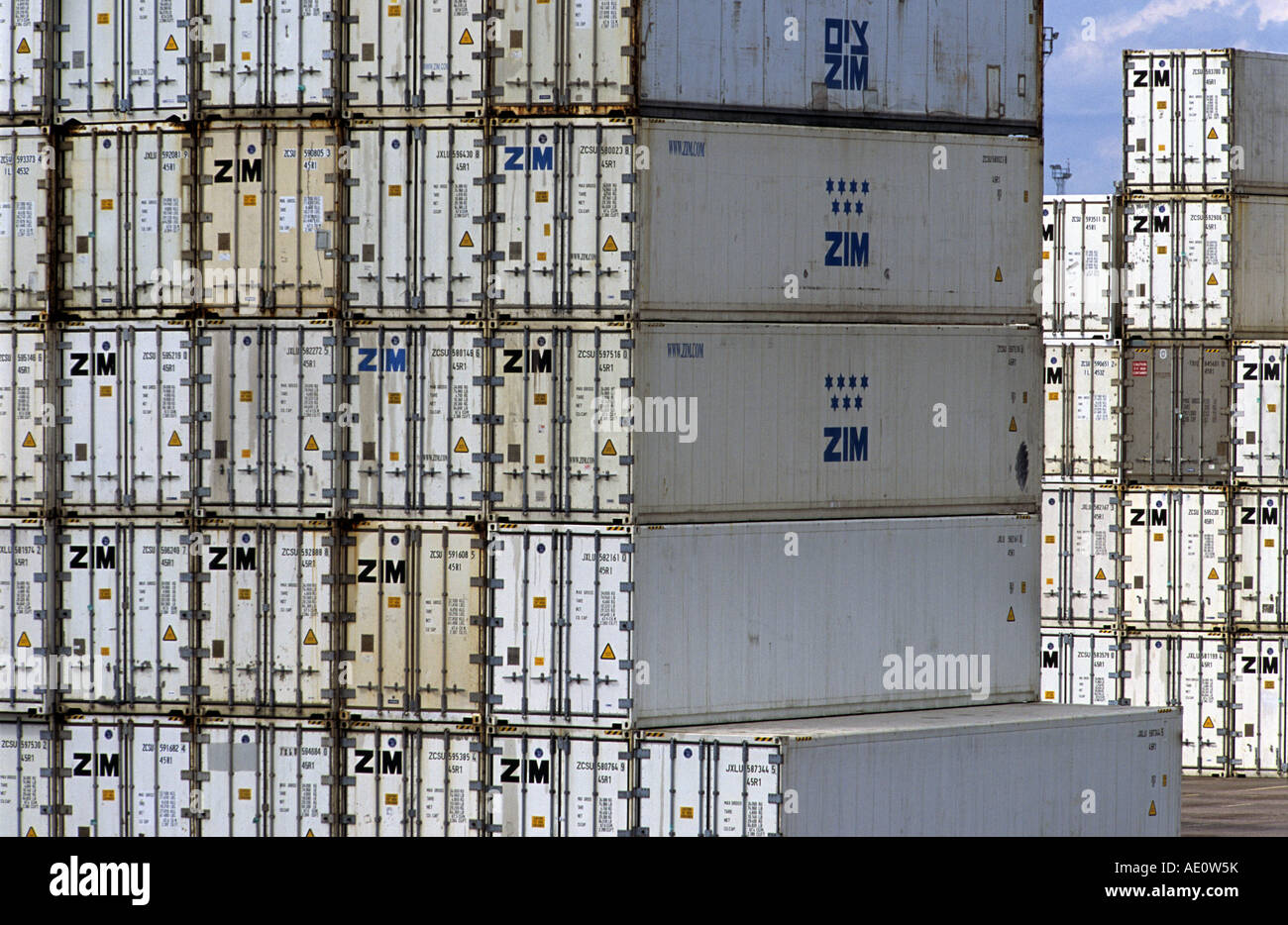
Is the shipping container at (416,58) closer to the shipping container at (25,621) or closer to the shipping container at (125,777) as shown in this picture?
the shipping container at (25,621)

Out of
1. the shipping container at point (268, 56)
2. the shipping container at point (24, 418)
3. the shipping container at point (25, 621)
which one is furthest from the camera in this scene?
the shipping container at point (24, 418)

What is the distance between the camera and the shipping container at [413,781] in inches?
846

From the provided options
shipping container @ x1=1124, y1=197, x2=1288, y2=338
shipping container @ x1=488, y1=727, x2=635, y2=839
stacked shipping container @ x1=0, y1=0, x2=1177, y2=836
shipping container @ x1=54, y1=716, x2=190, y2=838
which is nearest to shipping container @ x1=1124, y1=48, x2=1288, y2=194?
shipping container @ x1=1124, y1=197, x2=1288, y2=338

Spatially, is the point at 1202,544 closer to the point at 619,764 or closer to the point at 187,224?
the point at 619,764

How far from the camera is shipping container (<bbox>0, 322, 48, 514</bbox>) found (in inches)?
902

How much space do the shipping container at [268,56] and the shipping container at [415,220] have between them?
55 cm

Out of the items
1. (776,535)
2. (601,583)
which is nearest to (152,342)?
(601,583)

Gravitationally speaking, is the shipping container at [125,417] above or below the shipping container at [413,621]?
above

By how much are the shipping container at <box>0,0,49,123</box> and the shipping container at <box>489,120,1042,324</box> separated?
19.0 ft

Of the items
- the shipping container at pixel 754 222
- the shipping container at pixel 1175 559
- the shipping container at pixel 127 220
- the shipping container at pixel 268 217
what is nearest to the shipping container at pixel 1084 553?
the shipping container at pixel 1175 559

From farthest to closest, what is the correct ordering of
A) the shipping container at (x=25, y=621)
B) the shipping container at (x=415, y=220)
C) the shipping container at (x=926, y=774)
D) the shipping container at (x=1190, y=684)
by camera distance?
the shipping container at (x=1190, y=684) → the shipping container at (x=25, y=621) → the shipping container at (x=415, y=220) → the shipping container at (x=926, y=774)

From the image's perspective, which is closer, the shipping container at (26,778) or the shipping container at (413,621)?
the shipping container at (413,621)

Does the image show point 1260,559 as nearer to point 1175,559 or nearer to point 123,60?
point 1175,559

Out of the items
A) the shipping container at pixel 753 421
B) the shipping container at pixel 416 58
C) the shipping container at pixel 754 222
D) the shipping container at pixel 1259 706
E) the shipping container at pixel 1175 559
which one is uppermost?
the shipping container at pixel 416 58
